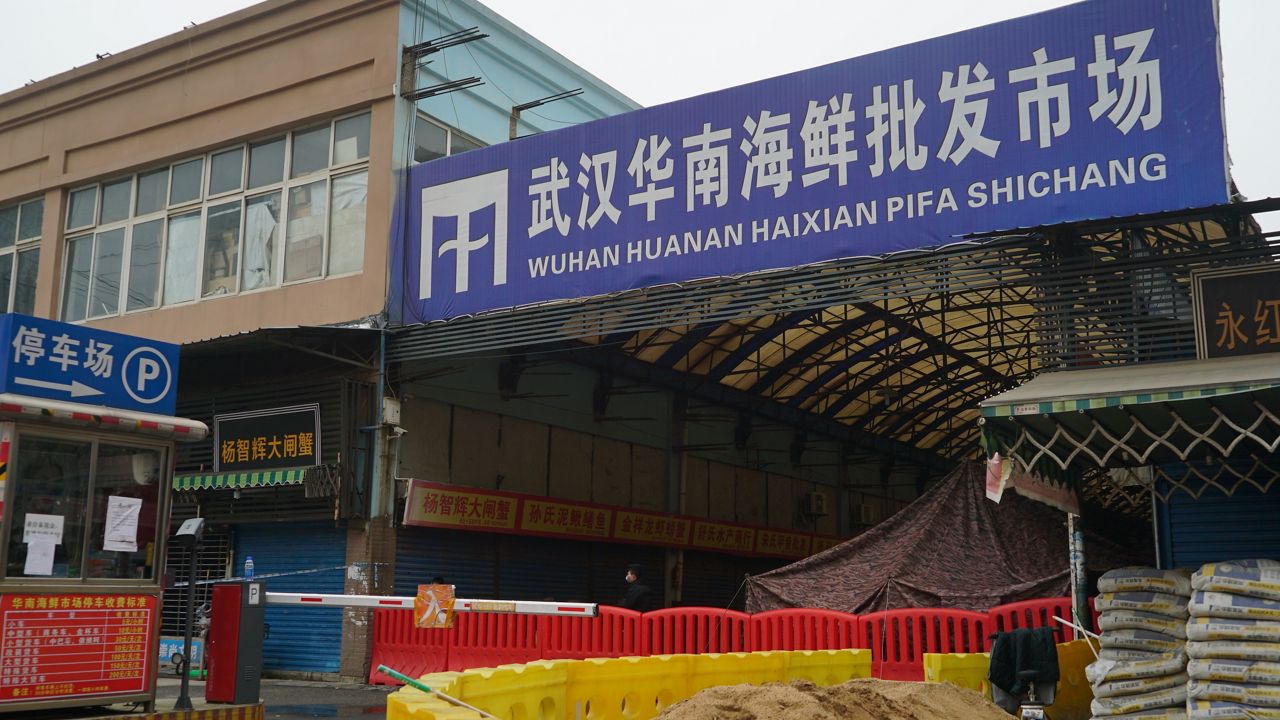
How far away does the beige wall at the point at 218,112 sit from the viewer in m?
18.9

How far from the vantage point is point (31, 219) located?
24.3 metres

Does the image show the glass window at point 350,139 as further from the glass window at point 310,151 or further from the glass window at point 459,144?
the glass window at point 459,144

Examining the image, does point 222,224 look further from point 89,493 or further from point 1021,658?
point 1021,658

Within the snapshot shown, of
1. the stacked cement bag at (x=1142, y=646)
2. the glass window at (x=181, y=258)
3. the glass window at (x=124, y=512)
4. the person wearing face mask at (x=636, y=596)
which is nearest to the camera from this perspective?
the glass window at (x=124, y=512)

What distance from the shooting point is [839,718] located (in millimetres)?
8734

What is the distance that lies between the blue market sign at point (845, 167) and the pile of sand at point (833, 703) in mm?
5589

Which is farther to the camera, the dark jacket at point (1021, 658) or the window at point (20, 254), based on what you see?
the window at point (20, 254)

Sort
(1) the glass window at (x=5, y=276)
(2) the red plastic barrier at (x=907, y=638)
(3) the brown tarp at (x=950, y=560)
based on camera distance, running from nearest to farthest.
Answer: (2) the red plastic barrier at (x=907, y=638) → (3) the brown tarp at (x=950, y=560) → (1) the glass window at (x=5, y=276)

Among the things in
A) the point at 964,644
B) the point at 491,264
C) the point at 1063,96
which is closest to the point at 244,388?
the point at 491,264

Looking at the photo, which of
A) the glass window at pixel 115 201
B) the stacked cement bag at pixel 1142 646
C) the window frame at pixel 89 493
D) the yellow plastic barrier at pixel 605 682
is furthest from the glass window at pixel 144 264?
the stacked cement bag at pixel 1142 646

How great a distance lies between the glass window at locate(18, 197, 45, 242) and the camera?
24062 mm

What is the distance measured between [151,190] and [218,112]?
7.90 feet

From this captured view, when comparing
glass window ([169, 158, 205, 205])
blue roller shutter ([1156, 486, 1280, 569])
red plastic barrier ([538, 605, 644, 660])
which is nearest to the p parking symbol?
red plastic barrier ([538, 605, 644, 660])

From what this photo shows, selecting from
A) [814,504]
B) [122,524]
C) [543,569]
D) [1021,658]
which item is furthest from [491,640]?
[814,504]
